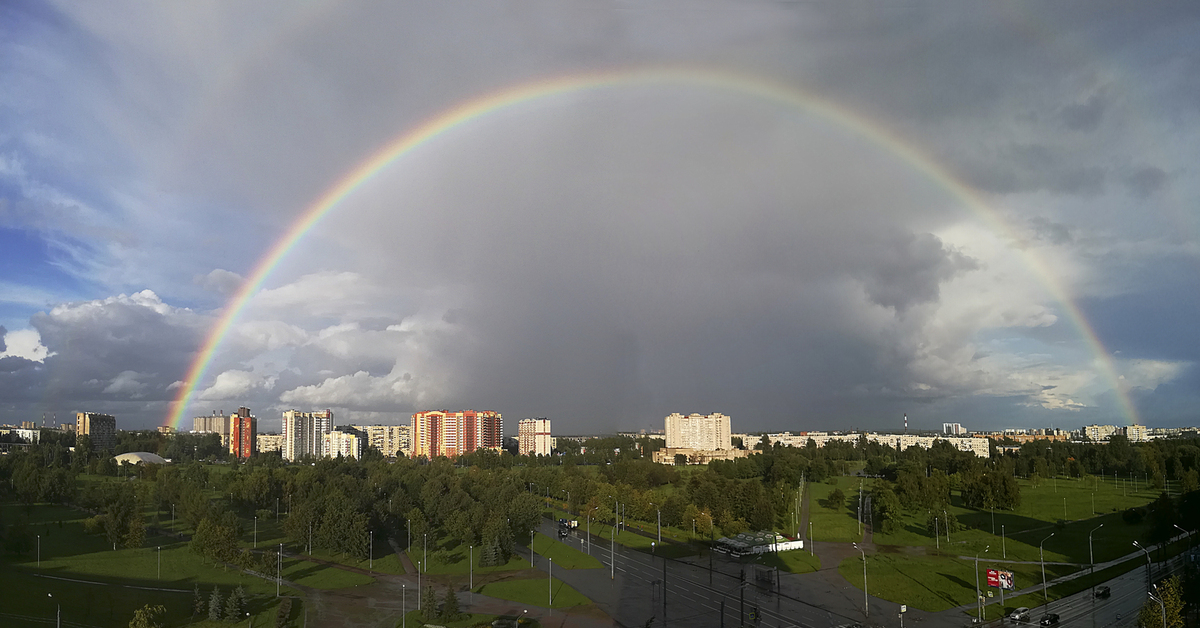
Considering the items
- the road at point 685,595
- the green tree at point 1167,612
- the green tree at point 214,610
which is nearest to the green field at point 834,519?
the road at point 685,595

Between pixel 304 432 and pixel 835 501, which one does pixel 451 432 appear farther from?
pixel 835 501

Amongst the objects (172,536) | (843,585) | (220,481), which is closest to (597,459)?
(220,481)

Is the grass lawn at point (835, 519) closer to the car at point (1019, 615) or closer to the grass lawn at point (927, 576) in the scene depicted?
the grass lawn at point (927, 576)

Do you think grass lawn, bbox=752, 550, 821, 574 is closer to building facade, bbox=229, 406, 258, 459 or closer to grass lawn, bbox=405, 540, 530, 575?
grass lawn, bbox=405, 540, 530, 575

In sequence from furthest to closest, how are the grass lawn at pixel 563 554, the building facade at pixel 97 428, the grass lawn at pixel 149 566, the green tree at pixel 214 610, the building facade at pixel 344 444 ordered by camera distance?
the building facade at pixel 344 444 < the building facade at pixel 97 428 < the grass lawn at pixel 563 554 < the grass lawn at pixel 149 566 < the green tree at pixel 214 610


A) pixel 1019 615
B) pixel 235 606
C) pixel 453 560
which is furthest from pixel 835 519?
pixel 235 606

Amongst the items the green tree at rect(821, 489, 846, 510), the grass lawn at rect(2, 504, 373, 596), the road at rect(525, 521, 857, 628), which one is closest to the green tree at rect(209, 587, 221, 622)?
the grass lawn at rect(2, 504, 373, 596)

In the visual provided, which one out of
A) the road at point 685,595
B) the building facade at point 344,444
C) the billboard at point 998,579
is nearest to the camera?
the road at point 685,595
